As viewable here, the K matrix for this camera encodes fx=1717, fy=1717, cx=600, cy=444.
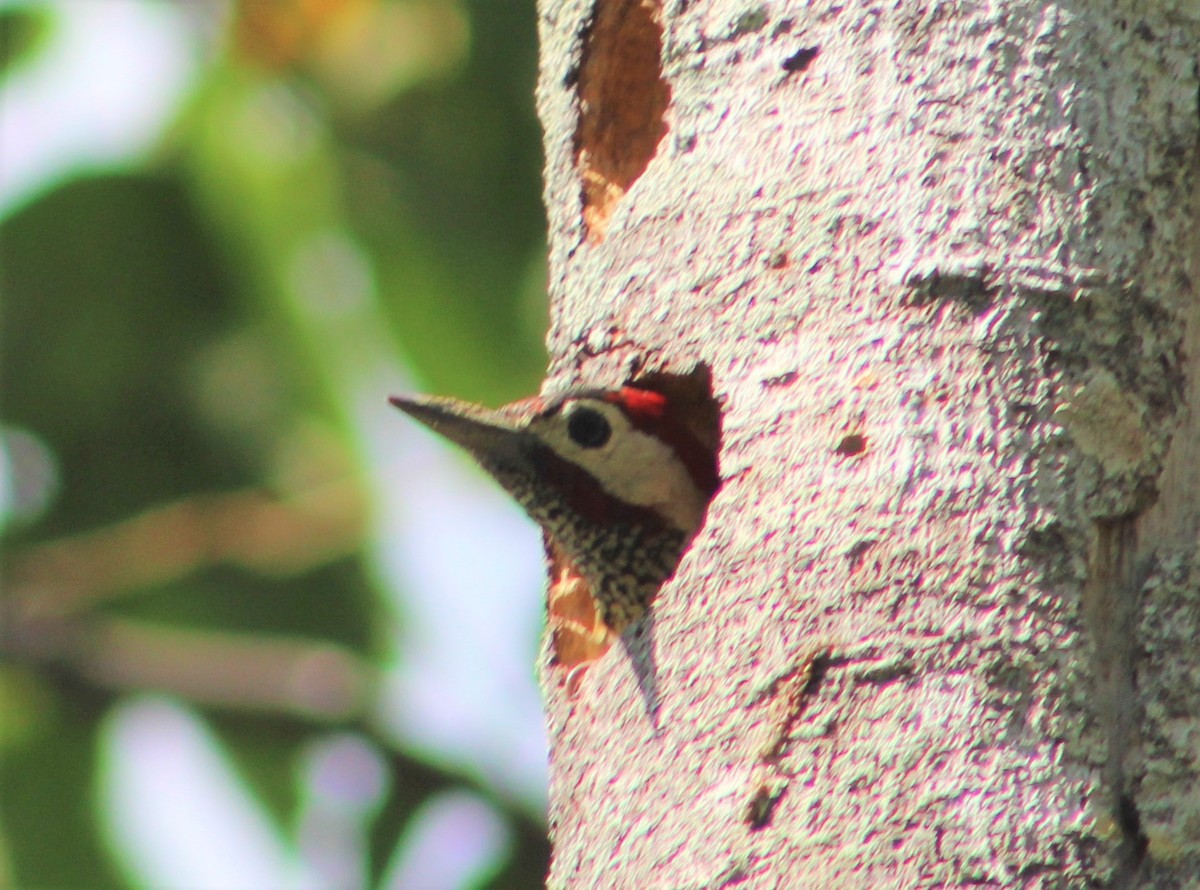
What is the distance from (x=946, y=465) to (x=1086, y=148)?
0.51m

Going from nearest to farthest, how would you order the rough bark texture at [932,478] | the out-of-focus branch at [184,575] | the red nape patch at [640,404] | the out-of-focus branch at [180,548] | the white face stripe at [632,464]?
the rough bark texture at [932,478] → the red nape patch at [640,404] → the white face stripe at [632,464] → the out-of-focus branch at [184,575] → the out-of-focus branch at [180,548]

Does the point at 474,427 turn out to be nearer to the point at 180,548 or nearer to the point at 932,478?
the point at 932,478

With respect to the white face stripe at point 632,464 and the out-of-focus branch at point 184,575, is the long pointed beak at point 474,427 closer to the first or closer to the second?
the white face stripe at point 632,464

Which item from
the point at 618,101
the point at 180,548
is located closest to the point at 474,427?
the point at 618,101

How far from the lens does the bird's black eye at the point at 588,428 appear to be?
123 inches

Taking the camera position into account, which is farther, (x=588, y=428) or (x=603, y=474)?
(x=603, y=474)

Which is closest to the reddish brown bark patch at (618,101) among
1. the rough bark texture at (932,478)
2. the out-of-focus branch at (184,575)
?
the rough bark texture at (932,478)

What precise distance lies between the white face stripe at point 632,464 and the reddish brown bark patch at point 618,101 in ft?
1.24

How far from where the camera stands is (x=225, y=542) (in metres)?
5.88

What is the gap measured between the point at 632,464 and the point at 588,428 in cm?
16

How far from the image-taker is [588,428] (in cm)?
317

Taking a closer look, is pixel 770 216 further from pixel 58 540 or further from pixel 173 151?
pixel 58 540

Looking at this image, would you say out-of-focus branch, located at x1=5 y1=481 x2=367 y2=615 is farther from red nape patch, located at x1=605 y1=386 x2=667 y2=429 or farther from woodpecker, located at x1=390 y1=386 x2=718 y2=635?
red nape patch, located at x1=605 y1=386 x2=667 y2=429

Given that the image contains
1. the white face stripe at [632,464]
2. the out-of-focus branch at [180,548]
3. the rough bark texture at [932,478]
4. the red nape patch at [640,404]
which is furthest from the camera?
the out-of-focus branch at [180,548]
